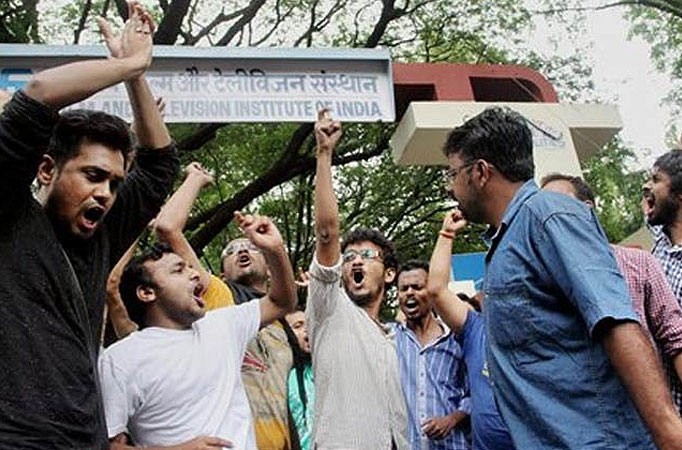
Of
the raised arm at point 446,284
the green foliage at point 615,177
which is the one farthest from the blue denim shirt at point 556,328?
the green foliage at point 615,177

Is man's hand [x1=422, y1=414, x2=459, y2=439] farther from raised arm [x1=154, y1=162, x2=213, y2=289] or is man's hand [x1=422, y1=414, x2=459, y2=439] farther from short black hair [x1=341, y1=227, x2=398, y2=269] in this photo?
raised arm [x1=154, y1=162, x2=213, y2=289]

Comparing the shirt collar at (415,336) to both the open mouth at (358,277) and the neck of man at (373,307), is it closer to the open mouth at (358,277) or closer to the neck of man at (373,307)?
the neck of man at (373,307)

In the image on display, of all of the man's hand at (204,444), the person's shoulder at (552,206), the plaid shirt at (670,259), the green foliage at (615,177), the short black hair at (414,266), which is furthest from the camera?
the green foliage at (615,177)

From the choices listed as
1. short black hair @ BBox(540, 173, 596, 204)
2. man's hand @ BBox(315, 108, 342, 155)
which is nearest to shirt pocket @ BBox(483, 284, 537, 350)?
short black hair @ BBox(540, 173, 596, 204)

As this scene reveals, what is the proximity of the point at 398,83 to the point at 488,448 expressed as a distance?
3.94 m

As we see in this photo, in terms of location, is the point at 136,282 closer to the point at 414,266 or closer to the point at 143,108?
the point at 143,108

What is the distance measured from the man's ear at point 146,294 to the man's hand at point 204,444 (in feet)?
2.16

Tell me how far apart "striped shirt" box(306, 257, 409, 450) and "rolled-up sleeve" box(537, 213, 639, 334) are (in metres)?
1.38

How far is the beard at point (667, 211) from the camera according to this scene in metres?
3.26

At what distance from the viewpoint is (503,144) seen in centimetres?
238

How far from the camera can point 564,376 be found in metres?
Answer: 2.02

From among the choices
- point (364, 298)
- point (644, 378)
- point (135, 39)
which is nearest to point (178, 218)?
point (364, 298)

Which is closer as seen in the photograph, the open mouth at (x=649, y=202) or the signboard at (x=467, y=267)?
the open mouth at (x=649, y=202)

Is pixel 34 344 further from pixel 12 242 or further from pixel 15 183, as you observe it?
pixel 15 183
